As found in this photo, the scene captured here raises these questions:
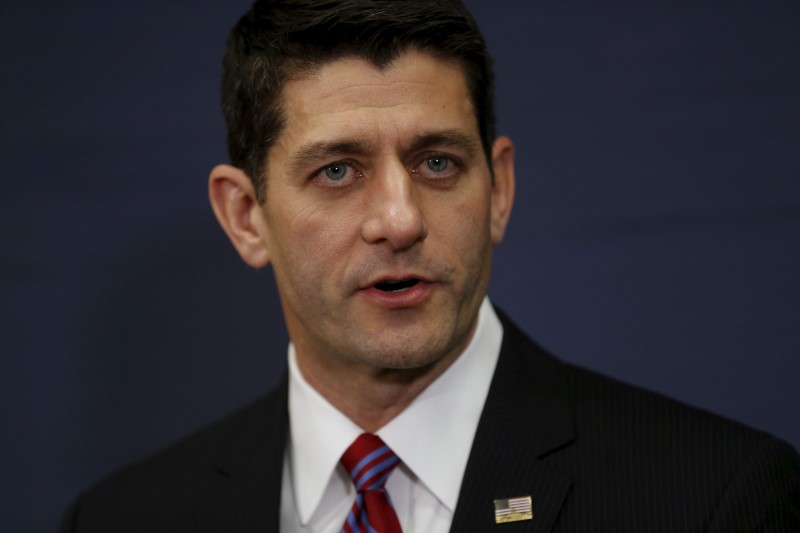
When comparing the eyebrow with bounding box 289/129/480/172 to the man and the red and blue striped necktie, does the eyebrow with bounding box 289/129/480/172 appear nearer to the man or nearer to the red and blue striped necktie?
the man

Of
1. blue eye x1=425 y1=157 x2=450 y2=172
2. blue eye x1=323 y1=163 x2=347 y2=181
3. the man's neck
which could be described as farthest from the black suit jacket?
blue eye x1=323 y1=163 x2=347 y2=181

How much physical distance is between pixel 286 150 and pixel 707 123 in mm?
1219

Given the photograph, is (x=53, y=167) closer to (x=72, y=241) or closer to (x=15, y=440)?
(x=72, y=241)

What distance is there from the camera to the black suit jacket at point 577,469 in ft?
6.98

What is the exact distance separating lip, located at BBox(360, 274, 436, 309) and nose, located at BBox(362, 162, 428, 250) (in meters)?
0.09

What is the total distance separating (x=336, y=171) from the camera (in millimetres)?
2250

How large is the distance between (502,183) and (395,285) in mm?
458

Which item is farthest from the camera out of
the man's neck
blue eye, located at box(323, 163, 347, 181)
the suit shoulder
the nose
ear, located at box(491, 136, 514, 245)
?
the suit shoulder

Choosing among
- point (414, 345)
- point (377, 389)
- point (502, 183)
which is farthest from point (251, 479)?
point (502, 183)

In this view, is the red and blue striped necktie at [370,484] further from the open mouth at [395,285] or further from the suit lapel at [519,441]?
the open mouth at [395,285]

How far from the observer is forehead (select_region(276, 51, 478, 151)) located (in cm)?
219

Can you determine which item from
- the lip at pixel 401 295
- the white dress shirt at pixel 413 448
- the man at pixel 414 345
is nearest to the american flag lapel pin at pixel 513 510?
the man at pixel 414 345

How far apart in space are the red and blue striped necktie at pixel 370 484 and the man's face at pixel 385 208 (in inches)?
7.2

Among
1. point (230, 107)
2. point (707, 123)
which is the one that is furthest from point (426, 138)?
point (707, 123)
